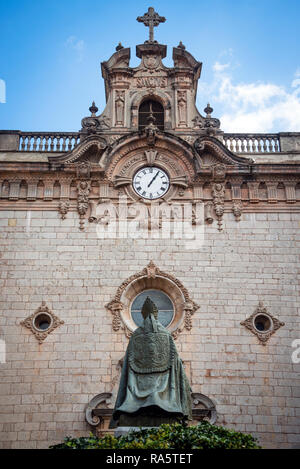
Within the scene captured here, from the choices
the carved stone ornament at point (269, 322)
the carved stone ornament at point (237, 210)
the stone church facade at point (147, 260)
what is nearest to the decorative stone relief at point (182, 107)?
the stone church facade at point (147, 260)

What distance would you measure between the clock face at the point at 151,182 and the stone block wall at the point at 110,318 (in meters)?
1.45

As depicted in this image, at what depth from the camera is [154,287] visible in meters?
15.8

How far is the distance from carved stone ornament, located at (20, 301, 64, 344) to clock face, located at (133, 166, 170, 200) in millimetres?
4026

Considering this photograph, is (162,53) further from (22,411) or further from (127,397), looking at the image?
(127,397)

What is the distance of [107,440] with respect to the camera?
8070 mm

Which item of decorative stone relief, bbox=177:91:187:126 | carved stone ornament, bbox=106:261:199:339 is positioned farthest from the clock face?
carved stone ornament, bbox=106:261:199:339

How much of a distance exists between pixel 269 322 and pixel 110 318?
391 centimetres

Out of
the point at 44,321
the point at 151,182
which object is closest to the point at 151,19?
the point at 151,182

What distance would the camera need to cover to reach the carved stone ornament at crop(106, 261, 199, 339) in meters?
15.0

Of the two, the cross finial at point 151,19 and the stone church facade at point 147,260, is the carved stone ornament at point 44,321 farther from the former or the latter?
the cross finial at point 151,19

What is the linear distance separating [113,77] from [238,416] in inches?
407

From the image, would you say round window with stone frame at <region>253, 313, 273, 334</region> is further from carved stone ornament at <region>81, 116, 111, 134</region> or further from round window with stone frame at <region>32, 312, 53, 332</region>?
carved stone ornament at <region>81, 116, 111, 134</region>

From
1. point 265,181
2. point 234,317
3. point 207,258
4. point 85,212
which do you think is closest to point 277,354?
point 234,317

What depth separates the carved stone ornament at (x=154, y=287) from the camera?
14969 mm
